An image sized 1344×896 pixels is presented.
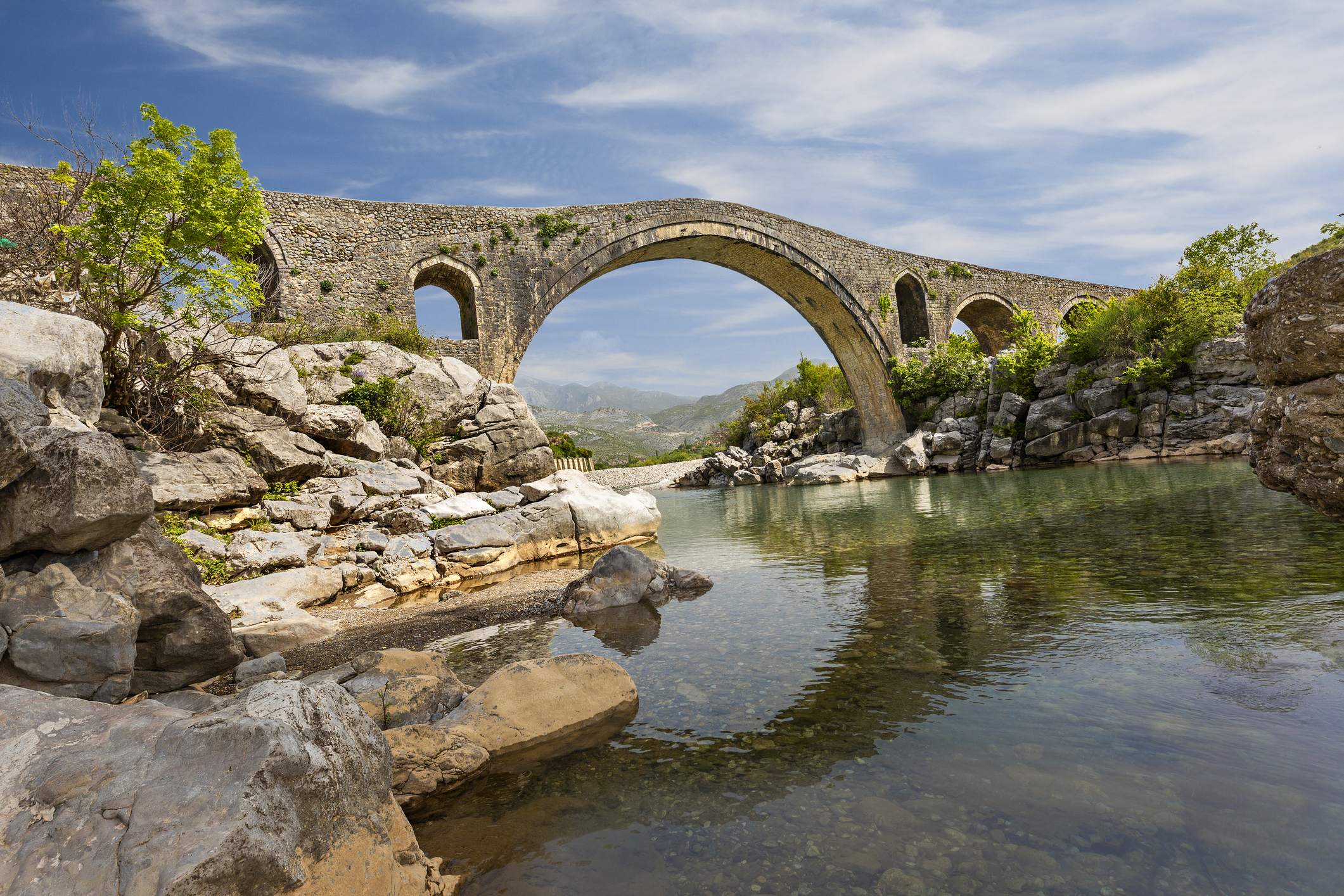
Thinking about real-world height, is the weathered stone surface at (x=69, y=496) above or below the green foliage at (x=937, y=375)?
below

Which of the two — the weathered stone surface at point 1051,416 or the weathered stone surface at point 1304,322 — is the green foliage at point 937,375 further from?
the weathered stone surface at point 1304,322

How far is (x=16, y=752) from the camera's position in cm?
198

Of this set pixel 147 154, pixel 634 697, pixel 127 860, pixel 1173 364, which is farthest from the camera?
pixel 1173 364

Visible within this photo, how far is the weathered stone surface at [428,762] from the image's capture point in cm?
325

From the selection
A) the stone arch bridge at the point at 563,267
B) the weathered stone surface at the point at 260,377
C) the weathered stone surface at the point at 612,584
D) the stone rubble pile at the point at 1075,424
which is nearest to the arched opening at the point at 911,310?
the stone arch bridge at the point at 563,267

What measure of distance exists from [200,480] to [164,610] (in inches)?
234

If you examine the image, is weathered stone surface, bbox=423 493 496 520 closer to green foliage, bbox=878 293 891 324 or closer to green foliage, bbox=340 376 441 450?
green foliage, bbox=340 376 441 450

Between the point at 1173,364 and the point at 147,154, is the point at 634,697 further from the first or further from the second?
the point at 1173,364

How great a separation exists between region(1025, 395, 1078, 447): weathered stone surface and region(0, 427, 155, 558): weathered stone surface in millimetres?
27581

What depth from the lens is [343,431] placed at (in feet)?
41.0

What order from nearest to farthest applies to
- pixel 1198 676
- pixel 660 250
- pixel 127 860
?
1. pixel 127 860
2. pixel 1198 676
3. pixel 660 250

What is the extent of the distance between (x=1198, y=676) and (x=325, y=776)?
15.0ft

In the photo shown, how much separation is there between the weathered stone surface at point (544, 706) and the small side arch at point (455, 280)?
18.1 m

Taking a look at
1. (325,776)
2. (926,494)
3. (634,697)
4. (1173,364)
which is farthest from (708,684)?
(1173,364)
